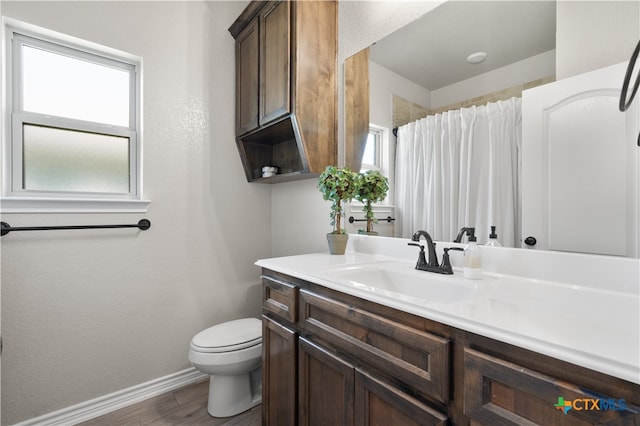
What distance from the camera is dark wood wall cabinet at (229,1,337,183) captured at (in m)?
1.65

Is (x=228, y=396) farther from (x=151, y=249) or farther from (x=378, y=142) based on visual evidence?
(x=378, y=142)

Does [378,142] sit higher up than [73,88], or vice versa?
[73,88]

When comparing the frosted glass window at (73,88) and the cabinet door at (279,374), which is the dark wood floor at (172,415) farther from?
the frosted glass window at (73,88)

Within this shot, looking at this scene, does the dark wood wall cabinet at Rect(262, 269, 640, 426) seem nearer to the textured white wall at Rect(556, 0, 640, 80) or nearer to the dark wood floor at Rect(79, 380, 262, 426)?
the dark wood floor at Rect(79, 380, 262, 426)

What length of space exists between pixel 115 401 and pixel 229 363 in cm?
80

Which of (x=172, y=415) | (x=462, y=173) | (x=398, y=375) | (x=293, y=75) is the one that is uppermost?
(x=293, y=75)

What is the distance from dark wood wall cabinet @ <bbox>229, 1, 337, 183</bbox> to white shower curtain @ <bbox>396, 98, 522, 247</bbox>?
0.51 meters

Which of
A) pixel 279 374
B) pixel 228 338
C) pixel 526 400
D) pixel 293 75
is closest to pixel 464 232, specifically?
pixel 526 400

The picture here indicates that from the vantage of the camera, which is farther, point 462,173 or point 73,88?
point 73,88

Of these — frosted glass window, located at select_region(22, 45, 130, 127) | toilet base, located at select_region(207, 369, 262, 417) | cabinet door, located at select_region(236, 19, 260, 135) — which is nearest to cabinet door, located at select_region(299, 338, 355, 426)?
toilet base, located at select_region(207, 369, 262, 417)

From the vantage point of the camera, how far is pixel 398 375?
77 cm

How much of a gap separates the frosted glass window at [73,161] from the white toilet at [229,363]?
1.11 m

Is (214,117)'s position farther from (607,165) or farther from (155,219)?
(607,165)

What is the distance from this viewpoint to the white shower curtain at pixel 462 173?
111 centimetres
